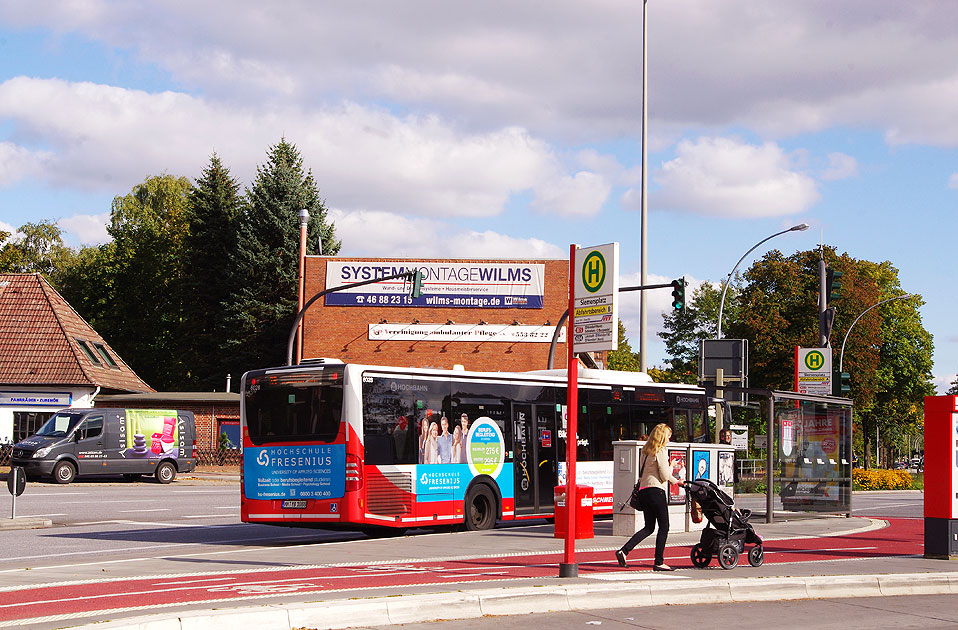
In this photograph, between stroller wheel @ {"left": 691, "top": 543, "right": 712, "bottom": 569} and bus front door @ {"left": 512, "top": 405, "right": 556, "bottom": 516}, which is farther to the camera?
bus front door @ {"left": 512, "top": 405, "right": 556, "bottom": 516}

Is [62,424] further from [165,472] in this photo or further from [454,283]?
[454,283]

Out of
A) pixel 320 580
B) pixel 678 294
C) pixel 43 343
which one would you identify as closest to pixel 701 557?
pixel 320 580

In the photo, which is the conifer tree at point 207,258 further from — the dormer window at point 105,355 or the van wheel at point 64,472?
the van wheel at point 64,472

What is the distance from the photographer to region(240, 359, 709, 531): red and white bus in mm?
17531

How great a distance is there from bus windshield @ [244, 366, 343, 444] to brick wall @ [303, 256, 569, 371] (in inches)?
1445

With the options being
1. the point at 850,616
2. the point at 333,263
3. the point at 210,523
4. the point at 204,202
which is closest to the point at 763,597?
the point at 850,616

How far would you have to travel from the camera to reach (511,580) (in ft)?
38.7

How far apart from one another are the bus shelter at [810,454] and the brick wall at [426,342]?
31.4 metres

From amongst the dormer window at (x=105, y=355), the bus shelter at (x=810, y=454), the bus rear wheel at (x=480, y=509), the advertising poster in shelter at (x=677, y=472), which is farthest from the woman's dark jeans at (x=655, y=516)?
the dormer window at (x=105, y=355)

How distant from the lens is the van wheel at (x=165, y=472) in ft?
123

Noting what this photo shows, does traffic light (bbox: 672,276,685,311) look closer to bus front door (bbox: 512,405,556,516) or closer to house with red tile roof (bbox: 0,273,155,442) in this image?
bus front door (bbox: 512,405,556,516)

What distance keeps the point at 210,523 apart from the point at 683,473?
978 centimetres

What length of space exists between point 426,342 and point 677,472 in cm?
3854

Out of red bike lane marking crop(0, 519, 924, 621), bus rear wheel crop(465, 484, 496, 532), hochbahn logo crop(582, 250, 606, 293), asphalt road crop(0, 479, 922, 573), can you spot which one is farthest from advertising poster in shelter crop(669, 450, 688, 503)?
hochbahn logo crop(582, 250, 606, 293)
